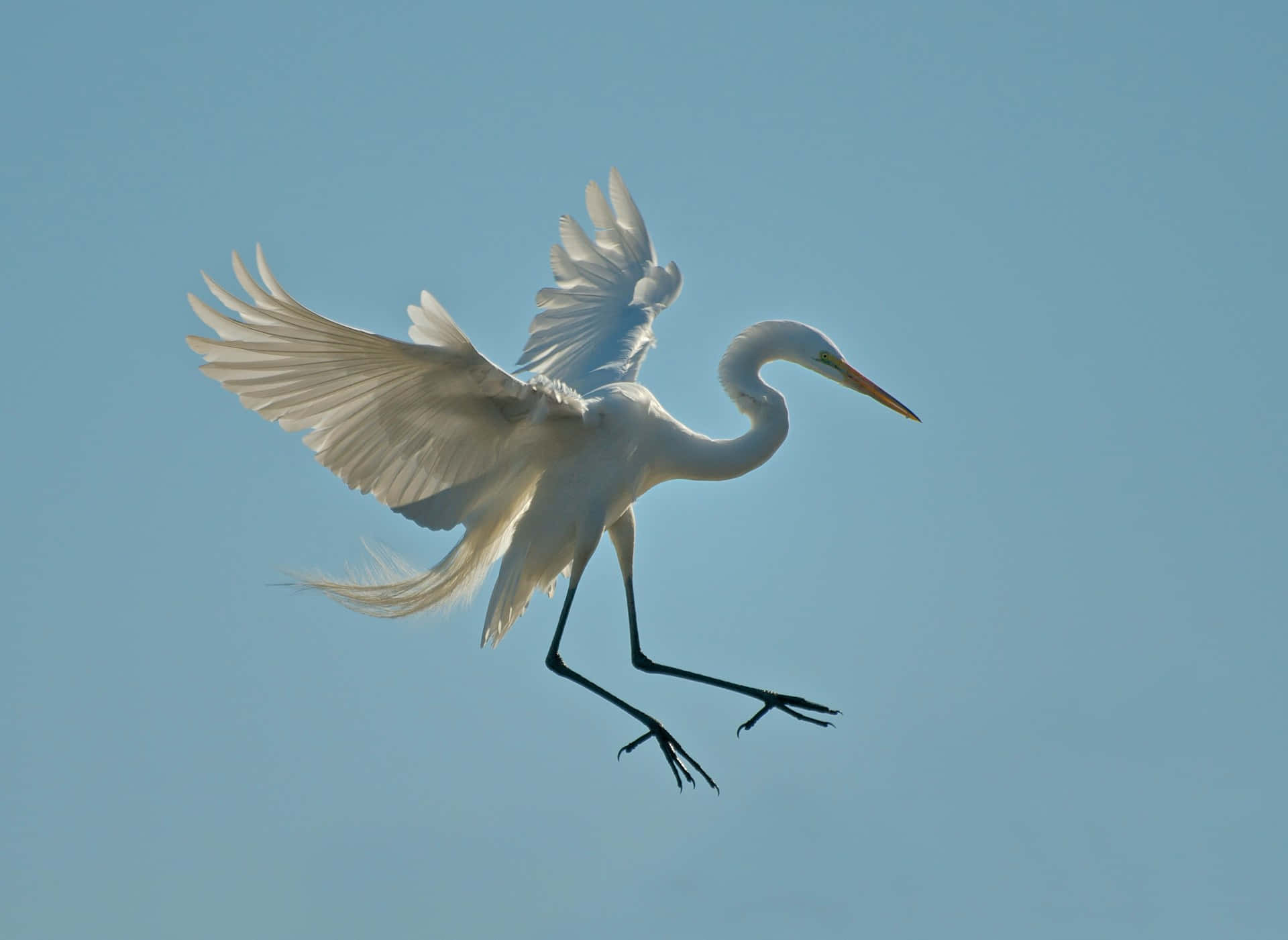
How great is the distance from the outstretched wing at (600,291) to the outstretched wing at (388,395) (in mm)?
1671

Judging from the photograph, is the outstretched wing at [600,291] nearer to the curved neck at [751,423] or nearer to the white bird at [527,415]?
the white bird at [527,415]

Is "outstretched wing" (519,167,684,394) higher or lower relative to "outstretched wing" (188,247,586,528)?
higher

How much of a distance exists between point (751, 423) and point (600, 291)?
1610mm

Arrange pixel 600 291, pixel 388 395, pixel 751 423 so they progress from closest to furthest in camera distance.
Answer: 1. pixel 388 395
2. pixel 751 423
3. pixel 600 291

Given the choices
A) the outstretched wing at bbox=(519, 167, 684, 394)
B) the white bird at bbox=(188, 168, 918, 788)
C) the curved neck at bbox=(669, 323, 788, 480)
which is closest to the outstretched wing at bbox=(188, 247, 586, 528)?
the white bird at bbox=(188, 168, 918, 788)

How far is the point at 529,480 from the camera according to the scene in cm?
948

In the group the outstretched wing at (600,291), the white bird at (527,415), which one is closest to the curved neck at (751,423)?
the white bird at (527,415)

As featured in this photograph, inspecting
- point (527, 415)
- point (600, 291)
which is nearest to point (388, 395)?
point (527, 415)

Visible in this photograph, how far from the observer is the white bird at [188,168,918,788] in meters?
8.18

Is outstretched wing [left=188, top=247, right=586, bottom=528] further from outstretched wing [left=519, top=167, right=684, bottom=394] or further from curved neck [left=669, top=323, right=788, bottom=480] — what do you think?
outstretched wing [left=519, top=167, right=684, bottom=394]

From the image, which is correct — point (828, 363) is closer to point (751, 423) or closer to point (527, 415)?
point (751, 423)

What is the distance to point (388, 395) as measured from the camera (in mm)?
8531

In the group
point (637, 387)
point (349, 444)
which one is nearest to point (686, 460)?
point (637, 387)

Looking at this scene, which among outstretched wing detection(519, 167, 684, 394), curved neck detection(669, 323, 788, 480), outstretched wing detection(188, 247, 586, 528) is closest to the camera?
outstretched wing detection(188, 247, 586, 528)
